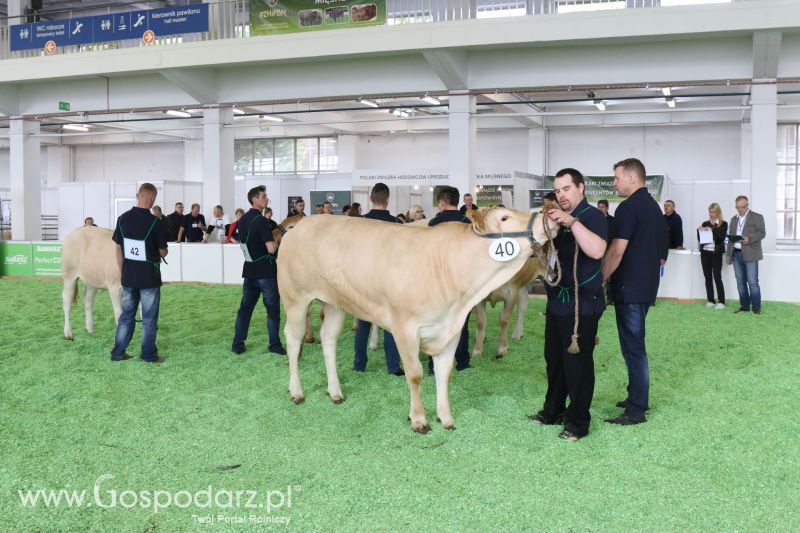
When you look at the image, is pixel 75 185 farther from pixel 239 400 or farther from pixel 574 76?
pixel 239 400

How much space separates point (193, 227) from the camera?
52.5ft

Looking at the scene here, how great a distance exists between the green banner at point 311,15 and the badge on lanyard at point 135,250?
7988 mm

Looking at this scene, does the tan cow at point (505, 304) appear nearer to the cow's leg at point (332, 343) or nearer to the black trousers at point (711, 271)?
the cow's leg at point (332, 343)

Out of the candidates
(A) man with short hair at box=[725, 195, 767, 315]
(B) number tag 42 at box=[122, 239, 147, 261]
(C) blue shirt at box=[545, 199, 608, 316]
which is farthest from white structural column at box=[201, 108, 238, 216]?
(C) blue shirt at box=[545, 199, 608, 316]

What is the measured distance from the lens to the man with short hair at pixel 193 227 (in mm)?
16016

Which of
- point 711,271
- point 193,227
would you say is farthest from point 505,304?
point 193,227

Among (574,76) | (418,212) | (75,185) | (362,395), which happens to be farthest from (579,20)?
→ (75,185)

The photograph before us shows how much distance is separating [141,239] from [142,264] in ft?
0.77

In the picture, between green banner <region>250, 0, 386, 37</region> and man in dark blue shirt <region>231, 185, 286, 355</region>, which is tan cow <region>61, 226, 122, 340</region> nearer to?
man in dark blue shirt <region>231, 185, 286, 355</region>

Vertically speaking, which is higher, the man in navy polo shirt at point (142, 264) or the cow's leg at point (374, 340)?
the man in navy polo shirt at point (142, 264)

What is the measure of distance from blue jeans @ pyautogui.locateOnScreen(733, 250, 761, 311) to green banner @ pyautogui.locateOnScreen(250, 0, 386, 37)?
7357 mm

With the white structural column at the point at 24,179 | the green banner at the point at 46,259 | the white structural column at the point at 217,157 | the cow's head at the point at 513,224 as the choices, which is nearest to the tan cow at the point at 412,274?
the cow's head at the point at 513,224

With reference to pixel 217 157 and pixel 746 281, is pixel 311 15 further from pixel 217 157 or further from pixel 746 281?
pixel 746 281

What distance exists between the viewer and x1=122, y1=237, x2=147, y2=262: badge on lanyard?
657 cm
